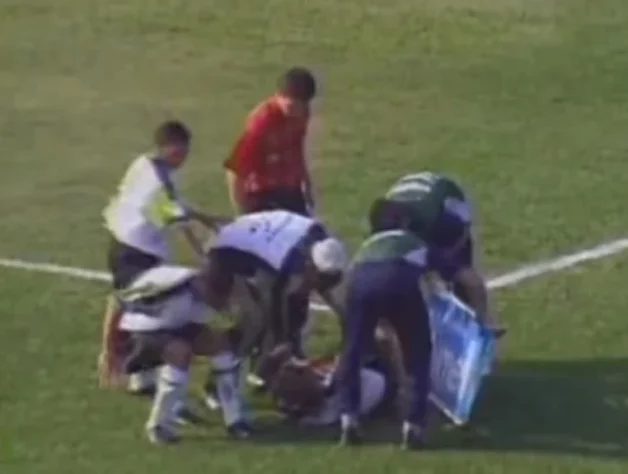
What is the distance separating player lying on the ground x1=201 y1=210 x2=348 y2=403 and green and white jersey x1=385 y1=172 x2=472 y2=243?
24.4 inches

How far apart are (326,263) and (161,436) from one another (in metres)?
1.40

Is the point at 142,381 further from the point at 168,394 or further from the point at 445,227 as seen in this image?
the point at 445,227

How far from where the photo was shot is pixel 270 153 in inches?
617

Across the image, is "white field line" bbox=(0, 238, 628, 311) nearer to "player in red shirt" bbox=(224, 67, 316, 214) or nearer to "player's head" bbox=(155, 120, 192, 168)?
"player in red shirt" bbox=(224, 67, 316, 214)

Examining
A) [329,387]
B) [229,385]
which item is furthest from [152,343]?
[329,387]

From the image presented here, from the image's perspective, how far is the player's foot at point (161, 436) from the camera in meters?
13.9

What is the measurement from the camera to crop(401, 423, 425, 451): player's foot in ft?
45.2

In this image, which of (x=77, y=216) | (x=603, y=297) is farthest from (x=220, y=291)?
(x=77, y=216)

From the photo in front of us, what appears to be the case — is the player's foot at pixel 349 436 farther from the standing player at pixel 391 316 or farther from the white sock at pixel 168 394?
the white sock at pixel 168 394

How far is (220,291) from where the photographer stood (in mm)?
13922

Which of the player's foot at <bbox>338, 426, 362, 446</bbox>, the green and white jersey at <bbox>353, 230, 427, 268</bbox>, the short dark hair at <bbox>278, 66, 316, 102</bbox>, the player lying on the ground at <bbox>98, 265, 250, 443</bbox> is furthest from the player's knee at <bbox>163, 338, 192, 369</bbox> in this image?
the short dark hair at <bbox>278, 66, 316, 102</bbox>

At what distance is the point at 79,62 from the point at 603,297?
366 inches

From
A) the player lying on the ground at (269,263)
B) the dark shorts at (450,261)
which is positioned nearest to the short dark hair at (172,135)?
the player lying on the ground at (269,263)

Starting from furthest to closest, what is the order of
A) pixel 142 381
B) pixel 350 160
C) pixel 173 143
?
1. pixel 350 160
2. pixel 142 381
3. pixel 173 143
